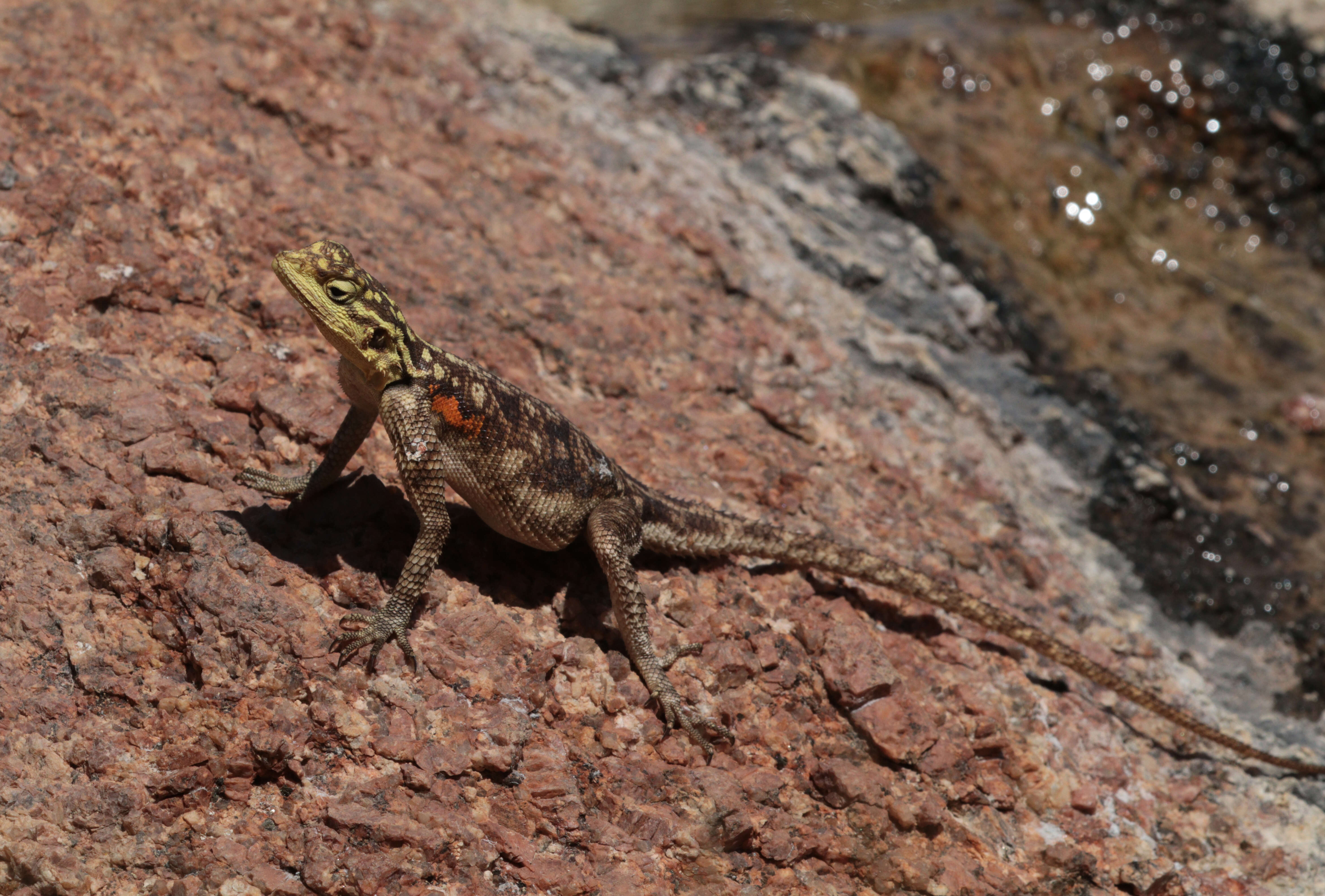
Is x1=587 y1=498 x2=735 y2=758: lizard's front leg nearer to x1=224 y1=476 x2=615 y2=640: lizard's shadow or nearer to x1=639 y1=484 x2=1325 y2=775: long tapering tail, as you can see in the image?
x1=224 y1=476 x2=615 y2=640: lizard's shadow

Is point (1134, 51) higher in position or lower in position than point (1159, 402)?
higher

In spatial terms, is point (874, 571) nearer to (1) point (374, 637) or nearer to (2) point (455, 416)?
(2) point (455, 416)

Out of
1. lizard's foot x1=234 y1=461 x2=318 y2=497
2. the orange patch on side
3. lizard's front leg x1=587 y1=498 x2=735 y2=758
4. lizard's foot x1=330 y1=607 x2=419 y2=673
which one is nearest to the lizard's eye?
the orange patch on side

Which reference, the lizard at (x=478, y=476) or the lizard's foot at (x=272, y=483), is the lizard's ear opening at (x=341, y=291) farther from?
the lizard's foot at (x=272, y=483)

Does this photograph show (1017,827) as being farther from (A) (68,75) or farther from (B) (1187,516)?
(A) (68,75)

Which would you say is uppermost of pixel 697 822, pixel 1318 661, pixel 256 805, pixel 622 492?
pixel 1318 661

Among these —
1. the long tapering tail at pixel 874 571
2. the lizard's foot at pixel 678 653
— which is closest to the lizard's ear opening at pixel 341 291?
the long tapering tail at pixel 874 571

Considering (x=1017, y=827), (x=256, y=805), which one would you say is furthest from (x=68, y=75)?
(x=1017, y=827)
